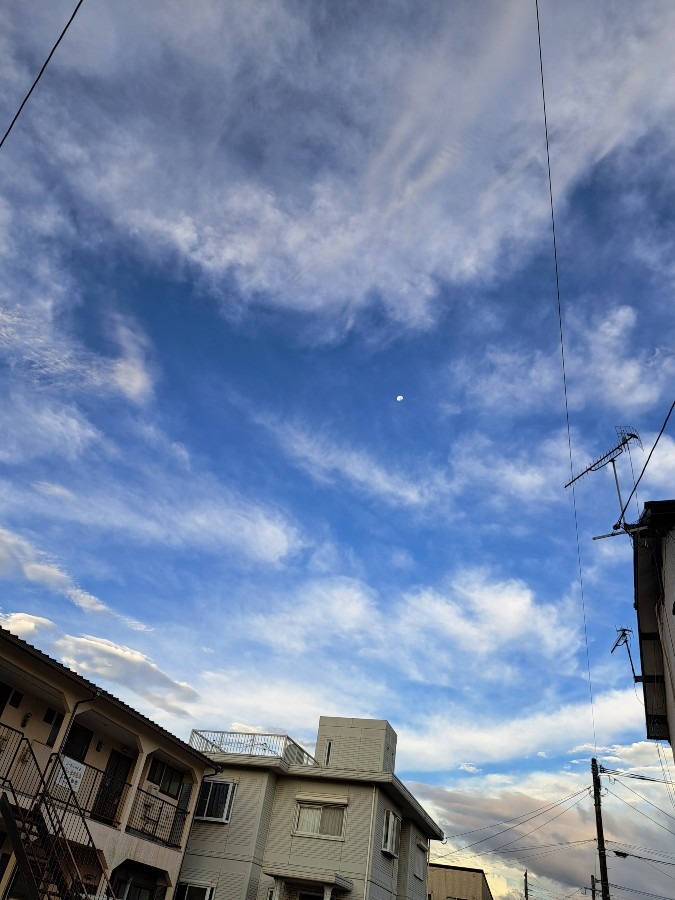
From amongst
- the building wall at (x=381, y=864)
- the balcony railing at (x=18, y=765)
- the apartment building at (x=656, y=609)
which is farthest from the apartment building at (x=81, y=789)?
the apartment building at (x=656, y=609)

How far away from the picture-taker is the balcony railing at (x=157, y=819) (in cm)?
1719

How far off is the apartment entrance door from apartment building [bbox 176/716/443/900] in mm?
3722

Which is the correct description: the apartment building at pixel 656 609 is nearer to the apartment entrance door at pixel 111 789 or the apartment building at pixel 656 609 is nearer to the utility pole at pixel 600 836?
the utility pole at pixel 600 836

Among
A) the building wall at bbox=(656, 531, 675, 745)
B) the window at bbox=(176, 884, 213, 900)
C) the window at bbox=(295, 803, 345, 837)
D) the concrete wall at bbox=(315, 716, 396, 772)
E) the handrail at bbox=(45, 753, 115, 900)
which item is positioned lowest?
the window at bbox=(176, 884, 213, 900)

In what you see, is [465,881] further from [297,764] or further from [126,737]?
[126,737]

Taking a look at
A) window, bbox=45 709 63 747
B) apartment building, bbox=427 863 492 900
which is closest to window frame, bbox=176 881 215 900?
window, bbox=45 709 63 747

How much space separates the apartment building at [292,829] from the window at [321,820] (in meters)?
0.03

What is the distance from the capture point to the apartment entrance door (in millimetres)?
16422

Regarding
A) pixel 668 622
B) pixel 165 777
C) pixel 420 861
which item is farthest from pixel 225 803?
pixel 668 622

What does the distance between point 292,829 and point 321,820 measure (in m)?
1.02

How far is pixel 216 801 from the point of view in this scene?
21172mm

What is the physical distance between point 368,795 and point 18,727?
1177 centimetres

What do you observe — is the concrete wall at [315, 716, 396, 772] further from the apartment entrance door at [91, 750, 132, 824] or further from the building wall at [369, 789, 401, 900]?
the apartment entrance door at [91, 750, 132, 824]

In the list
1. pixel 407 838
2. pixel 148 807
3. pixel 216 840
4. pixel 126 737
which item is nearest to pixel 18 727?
pixel 126 737
